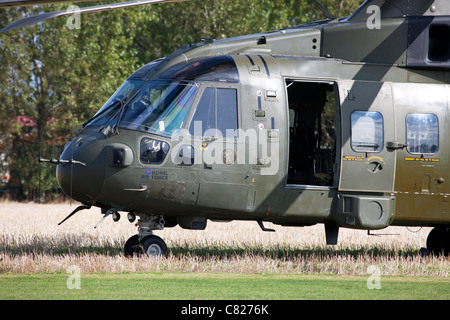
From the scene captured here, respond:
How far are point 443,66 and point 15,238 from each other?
9.60m

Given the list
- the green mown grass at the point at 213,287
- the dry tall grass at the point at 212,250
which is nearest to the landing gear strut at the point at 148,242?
the dry tall grass at the point at 212,250

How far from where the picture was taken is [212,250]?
14.9 metres

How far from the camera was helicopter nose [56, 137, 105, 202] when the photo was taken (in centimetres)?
1163

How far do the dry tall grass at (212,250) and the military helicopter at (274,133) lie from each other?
0.74 meters

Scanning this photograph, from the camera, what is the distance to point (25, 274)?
431 inches

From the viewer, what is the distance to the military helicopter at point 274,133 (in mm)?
11797

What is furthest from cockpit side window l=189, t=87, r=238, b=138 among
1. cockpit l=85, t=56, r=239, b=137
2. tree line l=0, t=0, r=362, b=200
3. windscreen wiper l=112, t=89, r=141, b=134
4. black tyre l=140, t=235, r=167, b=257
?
tree line l=0, t=0, r=362, b=200

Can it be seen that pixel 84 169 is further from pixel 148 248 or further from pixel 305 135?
pixel 305 135

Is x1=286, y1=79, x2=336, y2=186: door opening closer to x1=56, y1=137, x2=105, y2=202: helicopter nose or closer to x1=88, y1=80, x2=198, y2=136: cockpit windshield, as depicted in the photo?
x1=88, y1=80, x2=198, y2=136: cockpit windshield

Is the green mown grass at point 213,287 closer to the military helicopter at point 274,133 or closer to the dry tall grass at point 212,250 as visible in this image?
the dry tall grass at point 212,250

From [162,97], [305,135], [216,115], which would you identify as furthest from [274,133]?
[305,135]

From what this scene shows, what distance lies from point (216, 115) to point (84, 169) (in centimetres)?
234
